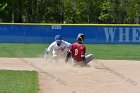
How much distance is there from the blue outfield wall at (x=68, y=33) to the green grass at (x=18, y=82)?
18.1 meters

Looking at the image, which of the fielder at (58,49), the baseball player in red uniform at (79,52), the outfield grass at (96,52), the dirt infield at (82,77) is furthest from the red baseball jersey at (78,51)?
the outfield grass at (96,52)

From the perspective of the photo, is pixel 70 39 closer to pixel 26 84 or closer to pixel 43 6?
pixel 26 84

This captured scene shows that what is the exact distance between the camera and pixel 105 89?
11.1 metres

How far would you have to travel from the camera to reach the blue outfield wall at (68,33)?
108ft

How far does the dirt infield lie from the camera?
1115cm

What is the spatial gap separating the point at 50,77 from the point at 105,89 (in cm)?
290

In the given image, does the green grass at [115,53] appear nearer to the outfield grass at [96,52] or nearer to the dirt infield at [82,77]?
the outfield grass at [96,52]

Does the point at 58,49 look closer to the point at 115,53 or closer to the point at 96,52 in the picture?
the point at 96,52

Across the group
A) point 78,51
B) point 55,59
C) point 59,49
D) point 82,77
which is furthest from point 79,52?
point 82,77

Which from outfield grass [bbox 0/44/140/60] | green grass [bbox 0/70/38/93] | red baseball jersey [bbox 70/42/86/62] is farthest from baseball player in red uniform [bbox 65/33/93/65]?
outfield grass [bbox 0/44/140/60]

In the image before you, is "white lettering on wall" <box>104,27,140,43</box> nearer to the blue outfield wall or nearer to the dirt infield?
the blue outfield wall

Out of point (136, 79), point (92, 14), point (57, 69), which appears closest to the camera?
point (136, 79)

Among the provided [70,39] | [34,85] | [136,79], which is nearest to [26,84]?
[34,85]

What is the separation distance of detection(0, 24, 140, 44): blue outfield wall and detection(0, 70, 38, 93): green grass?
18.1m
